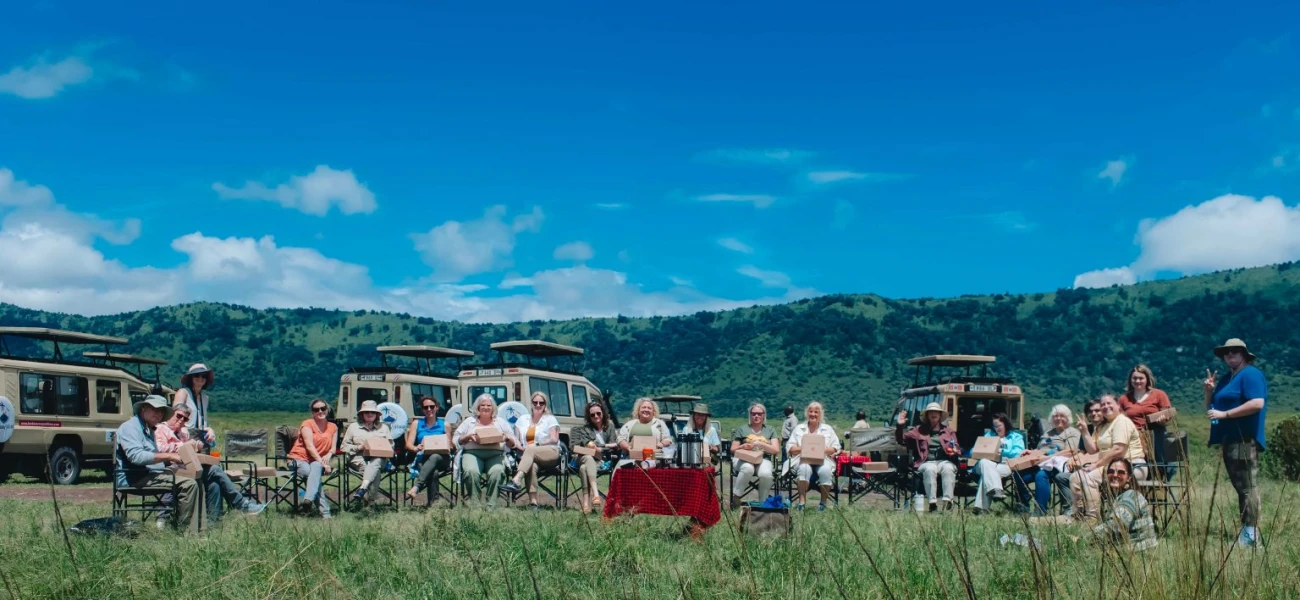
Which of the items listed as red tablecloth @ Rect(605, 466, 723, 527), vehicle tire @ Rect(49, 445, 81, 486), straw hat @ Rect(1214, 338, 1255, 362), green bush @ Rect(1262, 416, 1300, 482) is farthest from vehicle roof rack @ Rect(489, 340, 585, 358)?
straw hat @ Rect(1214, 338, 1255, 362)

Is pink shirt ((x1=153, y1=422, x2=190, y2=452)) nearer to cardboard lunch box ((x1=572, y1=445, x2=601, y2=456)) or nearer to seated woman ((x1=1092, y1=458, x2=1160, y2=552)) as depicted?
cardboard lunch box ((x1=572, y1=445, x2=601, y2=456))

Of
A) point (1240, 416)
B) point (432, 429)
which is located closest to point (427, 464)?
point (432, 429)

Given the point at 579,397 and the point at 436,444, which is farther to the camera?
the point at 579,397

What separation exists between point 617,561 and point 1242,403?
3805 mm

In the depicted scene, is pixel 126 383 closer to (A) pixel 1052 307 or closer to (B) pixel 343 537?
(B) pixel 343 537

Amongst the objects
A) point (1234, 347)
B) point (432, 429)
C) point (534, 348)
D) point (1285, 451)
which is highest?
point (534, 348)

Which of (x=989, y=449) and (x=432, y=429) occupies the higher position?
(x=432, y=429)

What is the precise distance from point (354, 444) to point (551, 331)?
93.0 meters

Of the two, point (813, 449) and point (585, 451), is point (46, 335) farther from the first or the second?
point (813, 449)

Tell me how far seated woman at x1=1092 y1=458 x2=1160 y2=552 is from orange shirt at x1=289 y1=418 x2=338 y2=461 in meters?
5.96

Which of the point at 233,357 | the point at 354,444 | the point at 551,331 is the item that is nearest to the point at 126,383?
the point at 354,444

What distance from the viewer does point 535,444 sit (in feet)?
30.0

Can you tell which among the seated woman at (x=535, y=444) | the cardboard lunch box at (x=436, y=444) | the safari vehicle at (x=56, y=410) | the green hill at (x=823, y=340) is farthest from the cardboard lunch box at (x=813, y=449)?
the green hill at (x=823, y=340)

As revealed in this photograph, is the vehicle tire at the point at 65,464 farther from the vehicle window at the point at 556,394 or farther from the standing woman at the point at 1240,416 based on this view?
the standing woman at the point at 1240,416
